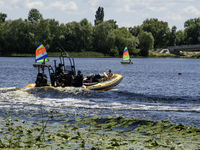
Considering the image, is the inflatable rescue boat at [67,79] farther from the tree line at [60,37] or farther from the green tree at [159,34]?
the green tree at [159,34]

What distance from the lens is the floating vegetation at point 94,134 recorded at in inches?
382

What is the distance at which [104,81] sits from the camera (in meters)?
26.6

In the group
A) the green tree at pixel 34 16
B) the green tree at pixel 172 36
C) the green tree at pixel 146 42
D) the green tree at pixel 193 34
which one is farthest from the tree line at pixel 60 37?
the green tree at pixel 193 34

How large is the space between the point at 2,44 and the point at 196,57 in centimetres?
8631

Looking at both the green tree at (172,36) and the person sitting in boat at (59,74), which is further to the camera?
the green tree at (172,36)

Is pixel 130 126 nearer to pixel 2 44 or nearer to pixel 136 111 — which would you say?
pixel 136 111

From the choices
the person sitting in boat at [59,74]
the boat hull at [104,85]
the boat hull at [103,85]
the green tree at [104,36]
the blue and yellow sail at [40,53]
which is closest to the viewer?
the person sitting in boat at [59,74]

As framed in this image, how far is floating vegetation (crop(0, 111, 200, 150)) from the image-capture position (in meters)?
9.71

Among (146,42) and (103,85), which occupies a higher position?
(146,42)

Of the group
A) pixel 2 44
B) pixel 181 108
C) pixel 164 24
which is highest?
pixel 164 24

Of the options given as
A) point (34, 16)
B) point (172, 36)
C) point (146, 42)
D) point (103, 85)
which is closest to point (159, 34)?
point (172, 36)

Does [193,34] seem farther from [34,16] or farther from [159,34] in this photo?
[34,16]

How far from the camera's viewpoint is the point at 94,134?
36.3 feet

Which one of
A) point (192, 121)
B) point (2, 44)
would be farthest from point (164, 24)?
point (192, 121)
